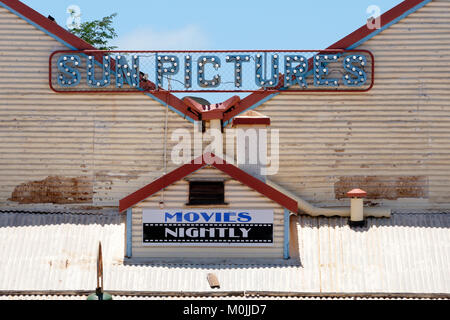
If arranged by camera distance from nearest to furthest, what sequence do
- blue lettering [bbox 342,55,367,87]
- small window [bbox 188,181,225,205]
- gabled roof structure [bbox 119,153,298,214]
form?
gabled roof structure [bbox 119,153,298,214] < small window [bbox 188,181,225,205] < blue lettering [bbox 342,55,367,87]

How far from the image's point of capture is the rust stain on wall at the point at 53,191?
30516 millimetres

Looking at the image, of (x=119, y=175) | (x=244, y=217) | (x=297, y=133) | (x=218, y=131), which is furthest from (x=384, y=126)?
(x=119, y=175)

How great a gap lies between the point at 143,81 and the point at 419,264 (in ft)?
37.3

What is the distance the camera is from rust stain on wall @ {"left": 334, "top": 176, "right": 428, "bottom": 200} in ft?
99.2

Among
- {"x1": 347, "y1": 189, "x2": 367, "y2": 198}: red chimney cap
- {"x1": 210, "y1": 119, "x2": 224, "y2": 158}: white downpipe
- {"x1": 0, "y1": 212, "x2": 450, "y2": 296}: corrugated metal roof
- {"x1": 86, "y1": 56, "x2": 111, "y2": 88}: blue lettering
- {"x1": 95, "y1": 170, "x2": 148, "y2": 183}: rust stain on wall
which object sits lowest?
{"x1": 0, "y1": 212, "x2": 450, "y2": 296}: corrugated metal roof

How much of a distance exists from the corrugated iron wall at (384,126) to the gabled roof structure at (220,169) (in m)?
3.56

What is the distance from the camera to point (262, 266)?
2641 centimetres

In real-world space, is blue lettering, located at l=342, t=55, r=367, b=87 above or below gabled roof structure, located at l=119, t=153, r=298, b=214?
above

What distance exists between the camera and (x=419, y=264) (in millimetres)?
26656

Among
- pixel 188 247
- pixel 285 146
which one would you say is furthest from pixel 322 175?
pixel 188 247

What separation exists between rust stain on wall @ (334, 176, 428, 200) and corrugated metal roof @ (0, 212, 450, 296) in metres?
1.09

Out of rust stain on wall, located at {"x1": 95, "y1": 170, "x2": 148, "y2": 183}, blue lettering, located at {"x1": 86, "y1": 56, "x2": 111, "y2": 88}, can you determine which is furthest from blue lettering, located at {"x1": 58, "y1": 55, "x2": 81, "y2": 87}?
rust stain on wall, located at {"x1": 95, "y1": 170, "x2": 148, "y2": 183}

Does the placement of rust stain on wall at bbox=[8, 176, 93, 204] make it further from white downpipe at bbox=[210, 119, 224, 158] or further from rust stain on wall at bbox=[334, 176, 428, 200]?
rust stain on wall at bbox=[334, 176, 428, 200]
